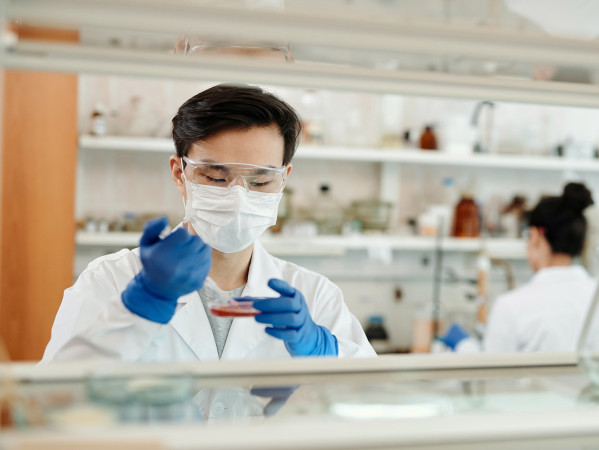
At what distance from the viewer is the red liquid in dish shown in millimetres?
1143

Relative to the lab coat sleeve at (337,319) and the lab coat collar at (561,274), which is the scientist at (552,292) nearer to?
the lab coat collar at (561,274)

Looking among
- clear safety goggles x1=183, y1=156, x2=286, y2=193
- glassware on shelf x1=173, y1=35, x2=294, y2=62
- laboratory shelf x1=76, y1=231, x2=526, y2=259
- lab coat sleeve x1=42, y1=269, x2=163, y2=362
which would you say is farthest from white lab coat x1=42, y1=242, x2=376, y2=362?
laboratory shelf x1=76, y1=231, x2=526, y2=259

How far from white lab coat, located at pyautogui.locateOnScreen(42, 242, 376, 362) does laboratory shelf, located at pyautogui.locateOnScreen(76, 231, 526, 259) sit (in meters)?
1.48

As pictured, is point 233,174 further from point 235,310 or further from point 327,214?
point 327,214

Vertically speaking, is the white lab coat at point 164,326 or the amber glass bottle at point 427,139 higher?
the amber glass bottle at point 427,139

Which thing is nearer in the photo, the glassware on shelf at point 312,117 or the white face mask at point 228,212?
the white face mask at point 228,212

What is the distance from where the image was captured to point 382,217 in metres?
3.36

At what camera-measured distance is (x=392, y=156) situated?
3.20 metres

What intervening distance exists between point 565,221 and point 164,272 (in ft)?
6.30

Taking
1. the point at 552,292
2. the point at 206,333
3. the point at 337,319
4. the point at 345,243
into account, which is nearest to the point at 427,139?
the point at 345,243

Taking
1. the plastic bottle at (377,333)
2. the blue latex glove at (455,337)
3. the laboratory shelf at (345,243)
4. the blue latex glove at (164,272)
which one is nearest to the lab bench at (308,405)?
the blue latex glove at (164,272)

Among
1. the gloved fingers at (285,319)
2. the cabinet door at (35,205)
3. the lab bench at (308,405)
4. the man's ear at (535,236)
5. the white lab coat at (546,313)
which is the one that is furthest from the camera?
the cabinet door at (35,205)

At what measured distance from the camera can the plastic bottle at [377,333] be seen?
340cm

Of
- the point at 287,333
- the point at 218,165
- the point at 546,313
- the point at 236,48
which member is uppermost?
the point at 236,48
